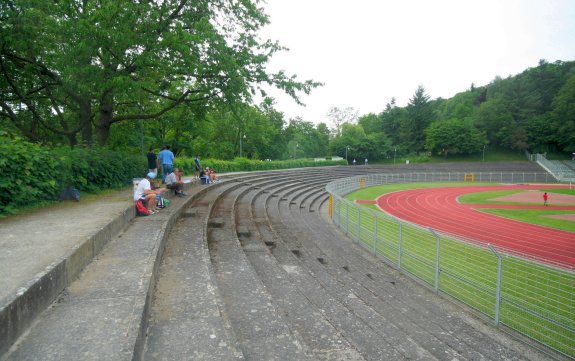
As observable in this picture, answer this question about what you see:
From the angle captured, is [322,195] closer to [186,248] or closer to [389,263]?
[389,263]

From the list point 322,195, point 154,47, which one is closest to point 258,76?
point 154,47

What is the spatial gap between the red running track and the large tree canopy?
9843mm

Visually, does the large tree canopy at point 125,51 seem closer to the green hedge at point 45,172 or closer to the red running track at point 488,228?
the green hedge at point 45,172

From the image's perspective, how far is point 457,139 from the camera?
71.8 metres

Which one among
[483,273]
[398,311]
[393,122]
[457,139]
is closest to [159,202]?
[398,311]

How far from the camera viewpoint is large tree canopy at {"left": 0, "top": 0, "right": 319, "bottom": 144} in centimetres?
1005

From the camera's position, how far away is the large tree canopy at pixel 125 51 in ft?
33.0

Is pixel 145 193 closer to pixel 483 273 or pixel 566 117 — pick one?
pixel 483 273

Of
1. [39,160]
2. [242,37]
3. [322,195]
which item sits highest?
[242,37]

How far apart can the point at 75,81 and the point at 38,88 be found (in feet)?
22.1

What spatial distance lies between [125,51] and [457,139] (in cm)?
7475

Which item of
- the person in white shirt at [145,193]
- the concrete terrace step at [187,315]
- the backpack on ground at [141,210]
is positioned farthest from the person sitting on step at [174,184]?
the concrete terrace step at [187,315]

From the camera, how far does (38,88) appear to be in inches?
603

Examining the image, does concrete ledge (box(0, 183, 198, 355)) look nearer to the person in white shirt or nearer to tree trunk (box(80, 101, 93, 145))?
the person in white shirt
